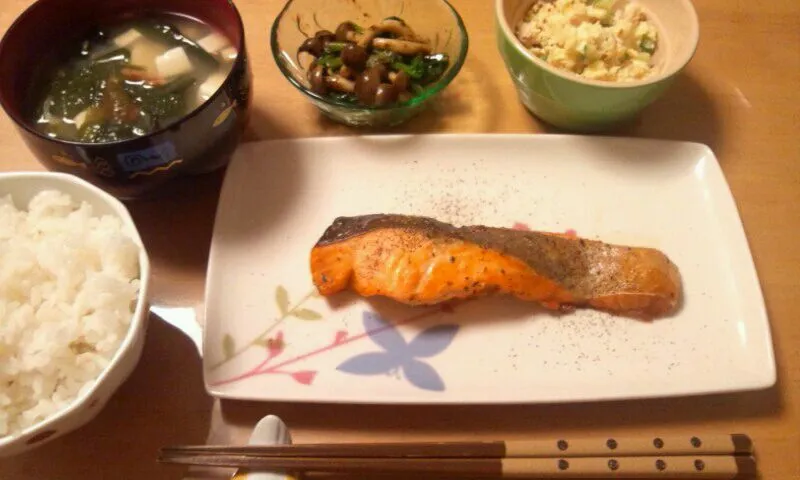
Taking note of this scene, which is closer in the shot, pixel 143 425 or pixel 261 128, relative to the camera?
pixel 143 425

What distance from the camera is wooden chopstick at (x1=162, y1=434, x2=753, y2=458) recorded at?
1141 mm

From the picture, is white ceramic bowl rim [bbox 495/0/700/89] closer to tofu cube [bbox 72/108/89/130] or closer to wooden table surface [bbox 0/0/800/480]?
wooden table surface [bbox 0/0/800/480]

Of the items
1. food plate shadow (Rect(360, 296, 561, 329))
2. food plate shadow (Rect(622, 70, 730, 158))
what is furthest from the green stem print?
food plate shadow (Rect(622, 70, 730, 158))

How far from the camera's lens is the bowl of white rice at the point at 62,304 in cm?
105

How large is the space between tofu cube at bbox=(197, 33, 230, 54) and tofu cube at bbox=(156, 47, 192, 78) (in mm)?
47

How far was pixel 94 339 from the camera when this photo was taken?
1088 millimetres

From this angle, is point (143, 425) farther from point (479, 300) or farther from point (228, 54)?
point (228, 54)

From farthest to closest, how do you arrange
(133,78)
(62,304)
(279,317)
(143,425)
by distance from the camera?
1. (133,78)
2. (279,317)
3. (143,425)
4. (62,304)

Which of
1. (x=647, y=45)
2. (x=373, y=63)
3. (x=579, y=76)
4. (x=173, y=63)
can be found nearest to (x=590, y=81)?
(x=579, y=76)

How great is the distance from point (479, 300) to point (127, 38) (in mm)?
994

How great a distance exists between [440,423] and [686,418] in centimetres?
47

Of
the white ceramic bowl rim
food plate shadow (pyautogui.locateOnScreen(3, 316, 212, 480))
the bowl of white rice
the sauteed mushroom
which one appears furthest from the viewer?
the sauteed mushroom

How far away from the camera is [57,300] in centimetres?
114

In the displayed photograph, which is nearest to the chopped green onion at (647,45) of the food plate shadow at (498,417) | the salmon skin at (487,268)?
the salmon skin at (487,268)
